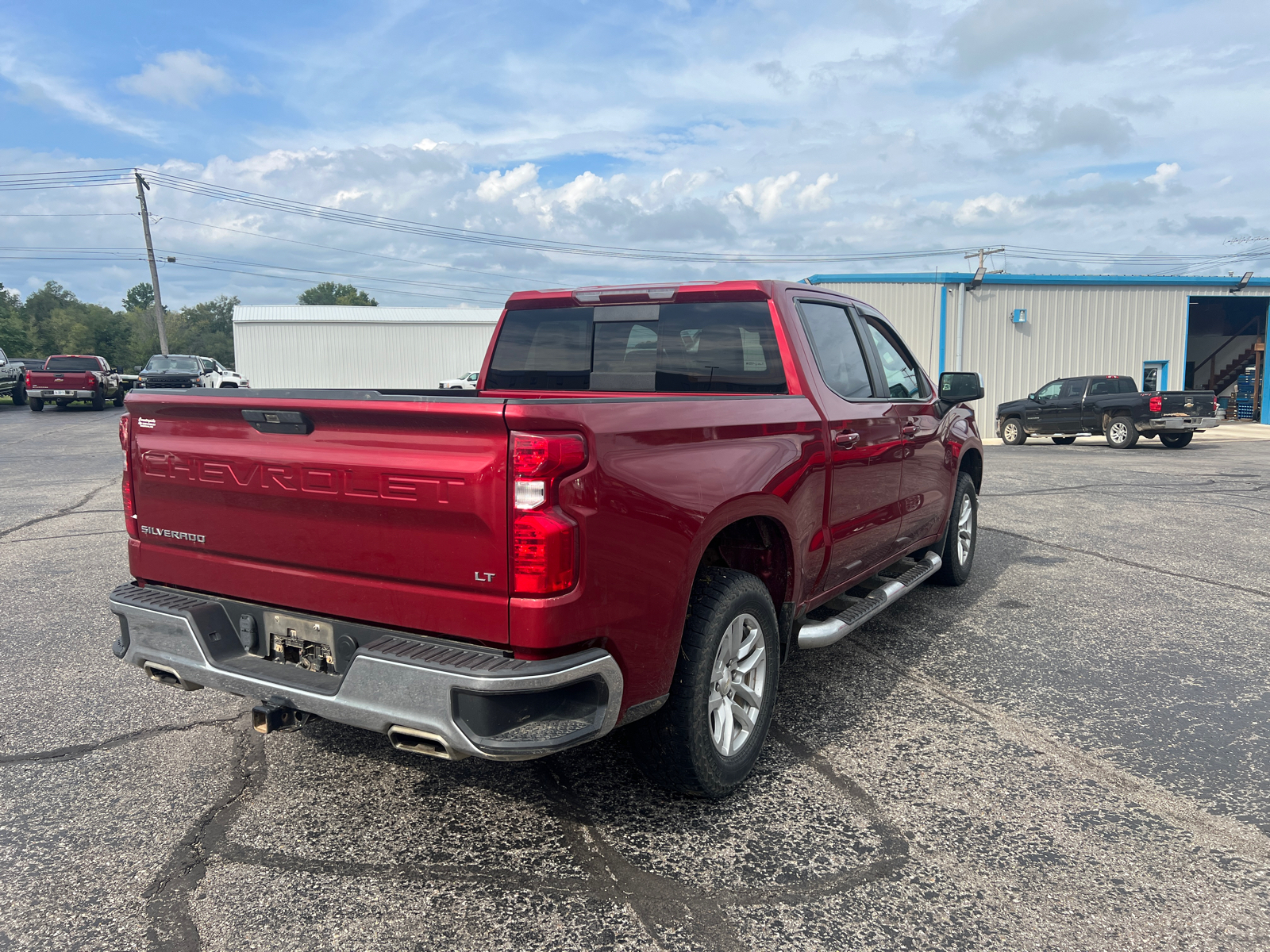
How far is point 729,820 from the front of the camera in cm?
317

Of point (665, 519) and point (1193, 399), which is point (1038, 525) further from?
point (1193, 399)

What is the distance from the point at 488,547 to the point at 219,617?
4.05 feet

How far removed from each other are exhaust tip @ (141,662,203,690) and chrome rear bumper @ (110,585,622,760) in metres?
0.16

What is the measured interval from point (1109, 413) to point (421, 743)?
21.6 metres

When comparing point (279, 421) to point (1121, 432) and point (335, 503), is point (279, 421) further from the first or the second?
point (1121, 432)

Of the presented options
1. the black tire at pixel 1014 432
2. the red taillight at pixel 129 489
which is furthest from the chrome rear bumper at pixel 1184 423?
the red taillight at pixel 129 489

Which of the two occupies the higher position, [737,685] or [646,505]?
[646,505]

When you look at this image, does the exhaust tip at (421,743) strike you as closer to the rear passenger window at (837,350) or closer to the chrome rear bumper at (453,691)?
the chrome rear bumper at (453,691)

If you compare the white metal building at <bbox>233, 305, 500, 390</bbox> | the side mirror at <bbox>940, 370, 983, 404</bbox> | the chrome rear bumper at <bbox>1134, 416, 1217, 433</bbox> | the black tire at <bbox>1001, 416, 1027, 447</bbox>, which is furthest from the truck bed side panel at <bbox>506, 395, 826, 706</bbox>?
the white metal building at <bbox>233, 305, 500, 390</bbox>

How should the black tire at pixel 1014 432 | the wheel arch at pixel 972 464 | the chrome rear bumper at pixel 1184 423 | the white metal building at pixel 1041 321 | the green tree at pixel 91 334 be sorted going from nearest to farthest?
the wheel arch at pixel 972 464, the chrome rear bumper at pixel 1184 423, the black tire at pixel 1014 432, the white metal building at pixel 1041 321, the green tree at pixel 91 334

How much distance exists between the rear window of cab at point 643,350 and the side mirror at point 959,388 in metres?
2.03

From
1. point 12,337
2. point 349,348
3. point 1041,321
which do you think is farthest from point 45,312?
point 1041,321

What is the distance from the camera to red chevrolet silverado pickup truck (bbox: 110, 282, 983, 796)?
252 cm

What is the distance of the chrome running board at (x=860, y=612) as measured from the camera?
3881 mm
